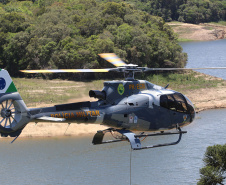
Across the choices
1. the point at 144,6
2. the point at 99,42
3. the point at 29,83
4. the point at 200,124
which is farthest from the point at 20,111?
the point at 144,6

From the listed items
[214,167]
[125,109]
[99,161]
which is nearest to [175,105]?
[125,109]

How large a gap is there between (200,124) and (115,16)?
103 feet

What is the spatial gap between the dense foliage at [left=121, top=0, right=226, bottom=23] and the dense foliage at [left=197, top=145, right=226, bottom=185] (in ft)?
418

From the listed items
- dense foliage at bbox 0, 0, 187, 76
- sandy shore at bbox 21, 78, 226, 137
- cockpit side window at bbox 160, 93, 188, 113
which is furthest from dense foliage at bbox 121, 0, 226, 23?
cockpit side window at bbox 160, 93, 188, 113

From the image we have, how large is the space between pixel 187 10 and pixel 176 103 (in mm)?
131174

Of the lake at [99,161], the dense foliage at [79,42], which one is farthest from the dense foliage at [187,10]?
the lake at [99,161]

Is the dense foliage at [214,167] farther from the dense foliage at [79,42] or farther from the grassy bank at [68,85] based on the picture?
the dense foliage at [79,42]

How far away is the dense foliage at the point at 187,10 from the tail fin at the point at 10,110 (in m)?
134

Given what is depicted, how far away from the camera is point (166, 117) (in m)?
27.1

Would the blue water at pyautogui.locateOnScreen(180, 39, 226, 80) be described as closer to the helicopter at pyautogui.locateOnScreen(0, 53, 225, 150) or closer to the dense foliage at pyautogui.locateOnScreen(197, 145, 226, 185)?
the dense foliage at pyautogui.locateOnScreen(197, 145, 226, 185)

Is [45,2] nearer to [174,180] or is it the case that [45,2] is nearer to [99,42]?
[99,42]

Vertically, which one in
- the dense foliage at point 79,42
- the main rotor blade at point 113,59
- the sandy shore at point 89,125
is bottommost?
the sandy shore at point 89,125

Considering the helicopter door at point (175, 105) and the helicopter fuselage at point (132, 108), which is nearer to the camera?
the helicopter fuselage at point (132, 108)

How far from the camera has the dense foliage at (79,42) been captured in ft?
212
